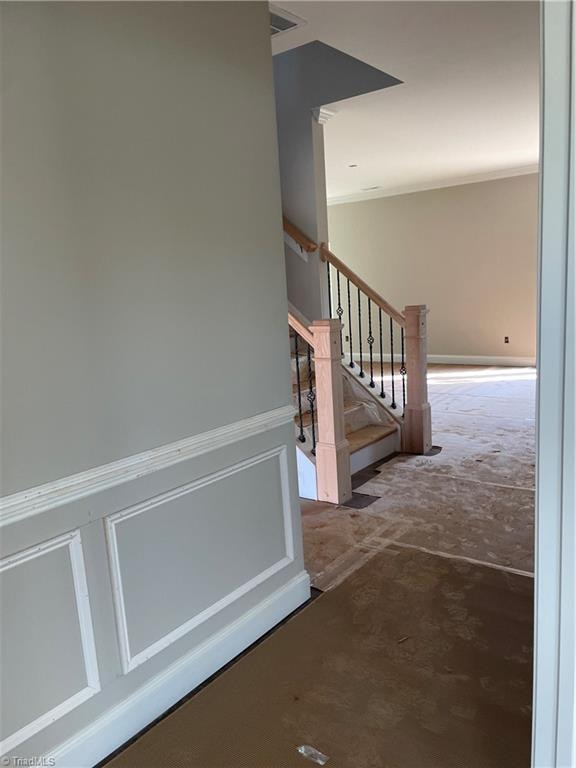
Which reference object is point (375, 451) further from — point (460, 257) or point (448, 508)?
point (460, 257)

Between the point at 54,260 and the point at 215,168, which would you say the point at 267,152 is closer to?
the point at 215,168

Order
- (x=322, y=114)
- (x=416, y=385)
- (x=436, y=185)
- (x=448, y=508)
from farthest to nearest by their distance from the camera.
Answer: (x=436, y=185) < (x=322, y=114) < (x=416, y=385) < (x=448, y=508)

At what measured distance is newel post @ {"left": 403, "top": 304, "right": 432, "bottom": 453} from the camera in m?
4.12

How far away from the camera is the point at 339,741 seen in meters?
1.65

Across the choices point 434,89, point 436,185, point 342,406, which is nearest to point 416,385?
point 342,406

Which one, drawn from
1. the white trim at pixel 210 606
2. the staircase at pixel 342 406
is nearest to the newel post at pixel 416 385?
the staircase at pixel 342 406

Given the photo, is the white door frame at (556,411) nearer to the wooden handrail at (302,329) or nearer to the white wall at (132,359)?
the white wall at (132,359)

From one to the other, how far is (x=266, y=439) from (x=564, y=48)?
5.14 feet

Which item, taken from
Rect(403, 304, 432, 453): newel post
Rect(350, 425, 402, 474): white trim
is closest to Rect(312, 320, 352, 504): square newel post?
Rect(350, 425, 402, 474): white trim

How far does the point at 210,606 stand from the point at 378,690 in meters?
0.62

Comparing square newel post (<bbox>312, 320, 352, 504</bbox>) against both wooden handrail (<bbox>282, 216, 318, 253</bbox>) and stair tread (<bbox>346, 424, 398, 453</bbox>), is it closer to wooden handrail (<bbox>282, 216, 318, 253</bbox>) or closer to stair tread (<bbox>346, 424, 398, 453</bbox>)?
stair tread (<bbox>346, 424, 398, 453</bbox>)

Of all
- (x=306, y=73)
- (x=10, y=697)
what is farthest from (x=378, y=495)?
(x=306, y=73)

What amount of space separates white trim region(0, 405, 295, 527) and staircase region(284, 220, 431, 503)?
113 centimetres

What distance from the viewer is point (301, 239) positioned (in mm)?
4641
